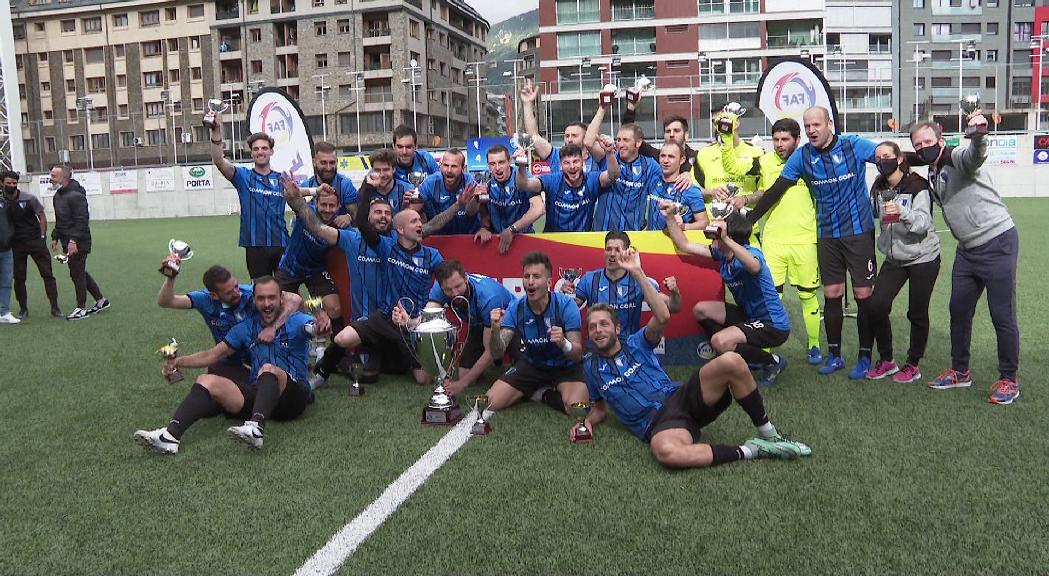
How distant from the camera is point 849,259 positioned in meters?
6.40

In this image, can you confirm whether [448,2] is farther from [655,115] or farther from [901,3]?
[901,3]

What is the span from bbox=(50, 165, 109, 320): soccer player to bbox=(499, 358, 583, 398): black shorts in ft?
24.1

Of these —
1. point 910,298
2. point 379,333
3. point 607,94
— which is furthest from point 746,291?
point 379,333

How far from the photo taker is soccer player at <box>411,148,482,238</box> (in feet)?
23.4

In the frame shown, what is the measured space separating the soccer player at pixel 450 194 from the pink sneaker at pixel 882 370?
3.45 m

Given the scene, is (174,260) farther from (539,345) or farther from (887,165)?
(887,165)

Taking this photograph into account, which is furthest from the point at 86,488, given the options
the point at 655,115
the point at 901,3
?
the point at 901,3

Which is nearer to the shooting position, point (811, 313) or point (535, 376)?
point (535, 376)

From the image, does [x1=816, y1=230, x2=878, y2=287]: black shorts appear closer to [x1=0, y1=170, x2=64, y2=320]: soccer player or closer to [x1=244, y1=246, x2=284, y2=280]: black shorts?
[x1=244, y1=246, x2=284, y2=280]: black shorts

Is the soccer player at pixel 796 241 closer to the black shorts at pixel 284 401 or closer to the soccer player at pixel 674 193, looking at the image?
the soccer player at pixel 674 193

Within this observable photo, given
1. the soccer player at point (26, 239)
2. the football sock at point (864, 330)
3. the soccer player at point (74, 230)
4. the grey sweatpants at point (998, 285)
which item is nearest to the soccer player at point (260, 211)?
the soccer player at point (74, 230)

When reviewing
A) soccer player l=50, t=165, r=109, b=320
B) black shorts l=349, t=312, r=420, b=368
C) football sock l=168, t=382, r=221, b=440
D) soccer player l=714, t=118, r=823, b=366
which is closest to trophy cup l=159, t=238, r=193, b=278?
football sock l=168, t=382, r=221, b=440

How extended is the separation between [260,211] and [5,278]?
16.8ft

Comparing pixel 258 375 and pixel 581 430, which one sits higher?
pixel 258 375
